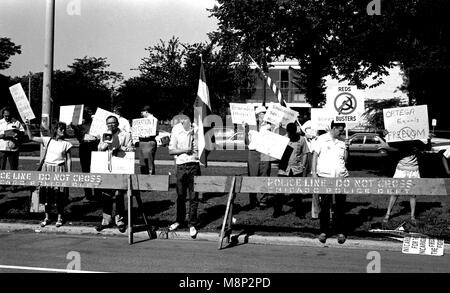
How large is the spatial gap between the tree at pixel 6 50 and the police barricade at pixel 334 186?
5311 centimetres

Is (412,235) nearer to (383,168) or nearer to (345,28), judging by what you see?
(383,168)

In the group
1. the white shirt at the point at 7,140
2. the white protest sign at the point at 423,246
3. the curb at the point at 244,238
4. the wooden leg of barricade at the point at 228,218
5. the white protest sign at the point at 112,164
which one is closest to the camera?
the white protest sign at the point at 423,246

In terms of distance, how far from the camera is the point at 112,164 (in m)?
9.16

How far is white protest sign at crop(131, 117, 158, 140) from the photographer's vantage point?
455 inches

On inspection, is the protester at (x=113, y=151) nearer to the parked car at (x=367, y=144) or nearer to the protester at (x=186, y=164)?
the protester at (x=186, y=164)

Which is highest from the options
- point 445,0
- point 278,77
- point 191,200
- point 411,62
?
point 278,77

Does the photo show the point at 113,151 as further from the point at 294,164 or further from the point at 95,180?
the point at 294,164

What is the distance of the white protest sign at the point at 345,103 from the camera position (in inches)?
410

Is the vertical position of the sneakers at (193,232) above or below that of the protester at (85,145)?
below

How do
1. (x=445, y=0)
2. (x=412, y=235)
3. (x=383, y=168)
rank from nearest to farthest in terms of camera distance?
(x=412, y=235) → (x=445, y=0) → (x=383, y=168)

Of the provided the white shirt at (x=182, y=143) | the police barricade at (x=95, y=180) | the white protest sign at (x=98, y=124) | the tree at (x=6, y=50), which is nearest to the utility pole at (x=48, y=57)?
the white protest sign at (x=98, y=124)
